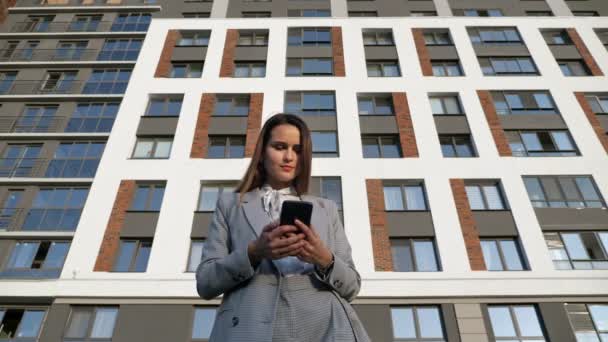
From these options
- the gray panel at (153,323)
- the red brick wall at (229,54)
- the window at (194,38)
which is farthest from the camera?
the window at (194,38)

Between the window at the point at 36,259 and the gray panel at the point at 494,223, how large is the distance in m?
18.3

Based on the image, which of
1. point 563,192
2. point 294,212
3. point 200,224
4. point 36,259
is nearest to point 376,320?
point 200,224

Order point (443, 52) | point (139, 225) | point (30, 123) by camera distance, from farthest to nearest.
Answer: point (30, 123), point (443, 52), point (139, 225)

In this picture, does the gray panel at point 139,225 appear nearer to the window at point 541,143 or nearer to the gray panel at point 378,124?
the gray panel at point 378,124

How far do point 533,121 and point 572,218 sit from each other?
540 centimetres

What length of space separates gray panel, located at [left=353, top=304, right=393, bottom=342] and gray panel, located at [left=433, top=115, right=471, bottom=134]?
30.3 feet

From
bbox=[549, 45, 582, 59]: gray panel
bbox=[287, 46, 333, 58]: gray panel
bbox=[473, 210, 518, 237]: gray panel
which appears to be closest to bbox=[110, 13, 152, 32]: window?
bbox=[287, 46, 333, 58]: gray panel

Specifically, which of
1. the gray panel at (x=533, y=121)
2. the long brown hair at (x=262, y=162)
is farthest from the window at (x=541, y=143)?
the long brown hair at (x=262, y=162)

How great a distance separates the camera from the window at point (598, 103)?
796 inches

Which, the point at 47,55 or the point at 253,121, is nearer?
the point at 253,121

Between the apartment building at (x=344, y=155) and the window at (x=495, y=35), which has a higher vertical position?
the window at (x=495, y=35)

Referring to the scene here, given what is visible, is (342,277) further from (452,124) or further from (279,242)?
(452,124)

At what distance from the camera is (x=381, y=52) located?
22.7m

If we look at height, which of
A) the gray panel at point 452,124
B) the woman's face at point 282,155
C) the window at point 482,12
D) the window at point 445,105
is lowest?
the woman's face at point 282,155
